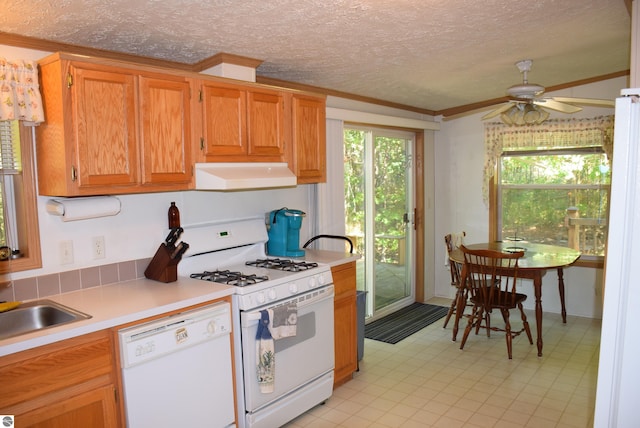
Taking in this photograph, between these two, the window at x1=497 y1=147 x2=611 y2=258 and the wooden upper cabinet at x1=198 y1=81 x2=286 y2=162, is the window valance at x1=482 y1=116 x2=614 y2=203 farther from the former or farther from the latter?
the wooden upper cabinet at x1=198 y1=81 x2=286 y2=162

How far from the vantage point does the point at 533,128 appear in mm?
5094

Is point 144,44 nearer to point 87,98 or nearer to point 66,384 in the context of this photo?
point 87,98

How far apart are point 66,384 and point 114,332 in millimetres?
266

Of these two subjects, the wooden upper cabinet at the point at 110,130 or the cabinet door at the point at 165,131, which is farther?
the cabinet door at the point at 165,131

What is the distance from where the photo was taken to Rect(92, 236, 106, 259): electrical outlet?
8.86ft

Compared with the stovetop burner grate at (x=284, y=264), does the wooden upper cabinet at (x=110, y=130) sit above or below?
above

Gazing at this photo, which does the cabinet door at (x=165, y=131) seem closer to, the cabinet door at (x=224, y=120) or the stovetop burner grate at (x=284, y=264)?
the cabinet door at (x=224, y=120)

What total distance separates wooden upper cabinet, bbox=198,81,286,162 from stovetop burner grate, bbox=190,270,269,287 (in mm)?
688

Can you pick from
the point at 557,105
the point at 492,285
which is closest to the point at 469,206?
the point at 492,285

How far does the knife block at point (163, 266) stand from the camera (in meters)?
2.79

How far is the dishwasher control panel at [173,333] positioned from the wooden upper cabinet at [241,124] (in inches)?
34.6

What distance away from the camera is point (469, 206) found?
5.62 m

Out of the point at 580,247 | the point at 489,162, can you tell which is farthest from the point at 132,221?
the point at 580,247

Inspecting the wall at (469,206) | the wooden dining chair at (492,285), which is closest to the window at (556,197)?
the wall at (469,206)
